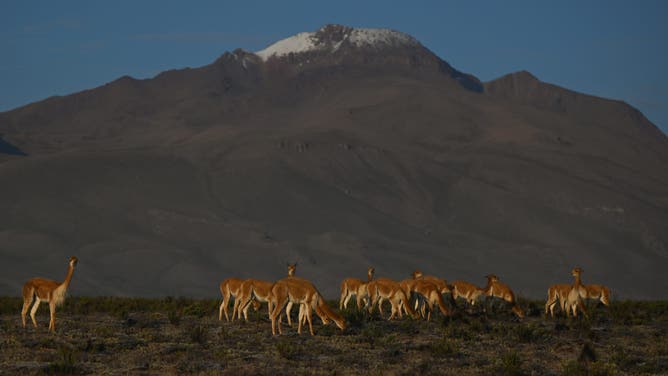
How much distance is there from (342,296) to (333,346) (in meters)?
6.74

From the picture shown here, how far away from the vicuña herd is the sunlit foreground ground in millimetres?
407

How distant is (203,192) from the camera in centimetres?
14900

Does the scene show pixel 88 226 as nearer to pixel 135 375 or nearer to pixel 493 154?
pixel 493 154

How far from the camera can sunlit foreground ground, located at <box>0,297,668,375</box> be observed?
57.5ft

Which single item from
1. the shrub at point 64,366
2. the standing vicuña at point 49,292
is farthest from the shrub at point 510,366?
the standing vicuña at point 49,292

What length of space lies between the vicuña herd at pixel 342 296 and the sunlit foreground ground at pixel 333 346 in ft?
1.33

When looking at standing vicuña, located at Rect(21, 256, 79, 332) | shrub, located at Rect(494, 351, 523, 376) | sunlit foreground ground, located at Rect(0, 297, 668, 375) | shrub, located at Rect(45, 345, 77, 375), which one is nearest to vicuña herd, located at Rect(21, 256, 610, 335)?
standing vicuña, located at Rect(21, 256, 79, 332)

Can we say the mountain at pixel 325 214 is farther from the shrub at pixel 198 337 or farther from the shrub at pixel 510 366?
the shrub at pixel 510 366

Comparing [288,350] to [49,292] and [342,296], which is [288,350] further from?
[342,296]

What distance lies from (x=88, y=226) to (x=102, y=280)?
868 inches

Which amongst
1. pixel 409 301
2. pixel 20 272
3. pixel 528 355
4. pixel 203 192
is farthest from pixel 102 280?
pixel 528 355

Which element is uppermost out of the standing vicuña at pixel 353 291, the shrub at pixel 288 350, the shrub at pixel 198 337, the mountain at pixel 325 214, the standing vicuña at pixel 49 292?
the mountain at pixel 325 214

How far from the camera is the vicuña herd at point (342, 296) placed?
830 inches

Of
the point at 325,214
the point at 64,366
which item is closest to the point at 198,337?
the point at 64,366
